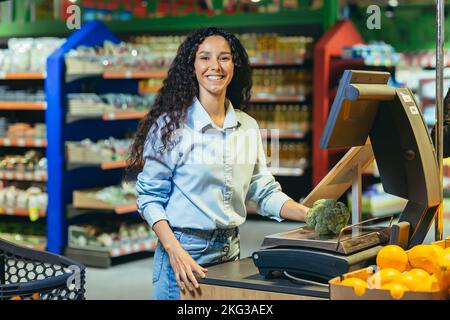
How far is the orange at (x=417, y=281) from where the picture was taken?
2.01 metres

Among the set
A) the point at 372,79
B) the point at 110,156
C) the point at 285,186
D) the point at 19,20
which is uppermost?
the point at 19,20

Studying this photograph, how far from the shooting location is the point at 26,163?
293 inches

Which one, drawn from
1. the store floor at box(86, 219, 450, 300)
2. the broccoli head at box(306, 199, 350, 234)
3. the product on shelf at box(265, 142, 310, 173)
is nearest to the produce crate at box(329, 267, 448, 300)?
the broccoli head at box(306, 199, 350, 234)

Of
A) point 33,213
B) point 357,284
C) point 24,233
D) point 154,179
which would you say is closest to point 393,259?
point 357,284

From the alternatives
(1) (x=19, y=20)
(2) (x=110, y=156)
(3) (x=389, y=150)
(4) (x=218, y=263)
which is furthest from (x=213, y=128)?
(1) (x=19, y=20)

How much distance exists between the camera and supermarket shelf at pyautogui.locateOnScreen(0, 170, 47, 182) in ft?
24.0

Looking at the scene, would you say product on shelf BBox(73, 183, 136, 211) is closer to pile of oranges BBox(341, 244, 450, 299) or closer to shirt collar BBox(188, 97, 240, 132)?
shirt collar BBox(188, 97, 240, 132)

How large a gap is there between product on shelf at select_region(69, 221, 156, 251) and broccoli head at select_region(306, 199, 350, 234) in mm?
4741

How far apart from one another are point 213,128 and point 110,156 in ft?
14.2

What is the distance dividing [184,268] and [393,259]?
65 centimetres

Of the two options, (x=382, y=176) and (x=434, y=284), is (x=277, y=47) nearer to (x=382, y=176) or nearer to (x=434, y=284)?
(x=382, y=176)

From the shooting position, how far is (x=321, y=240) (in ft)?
7.40

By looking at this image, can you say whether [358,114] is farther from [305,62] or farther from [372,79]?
[305,62]

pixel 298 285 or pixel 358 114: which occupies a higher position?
pixel 358 114
